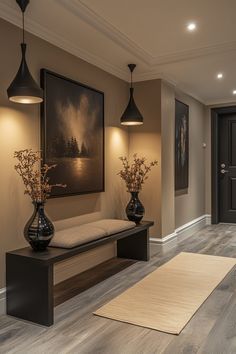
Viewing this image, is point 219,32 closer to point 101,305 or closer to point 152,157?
point 152,157

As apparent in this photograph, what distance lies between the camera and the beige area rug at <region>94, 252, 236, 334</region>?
2.62 m

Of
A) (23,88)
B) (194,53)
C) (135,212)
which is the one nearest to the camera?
(23,88)

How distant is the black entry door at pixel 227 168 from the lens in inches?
264

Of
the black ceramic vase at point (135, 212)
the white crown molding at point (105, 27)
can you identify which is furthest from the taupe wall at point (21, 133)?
the white crown molding at point (105, 27)

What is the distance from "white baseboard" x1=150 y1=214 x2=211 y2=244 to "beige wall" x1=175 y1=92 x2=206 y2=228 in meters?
0.07

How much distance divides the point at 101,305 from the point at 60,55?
242 centimetres

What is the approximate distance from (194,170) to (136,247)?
2.45m

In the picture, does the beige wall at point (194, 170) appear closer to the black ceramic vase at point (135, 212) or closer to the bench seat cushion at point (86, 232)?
the black ceramic vase at point (135, 212)

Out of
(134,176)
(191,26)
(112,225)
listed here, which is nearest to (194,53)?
(191,26)

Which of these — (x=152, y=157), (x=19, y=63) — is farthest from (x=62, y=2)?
(x=152, y=157)

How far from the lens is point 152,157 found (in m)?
4.62

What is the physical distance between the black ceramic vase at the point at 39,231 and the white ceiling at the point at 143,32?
159 cm

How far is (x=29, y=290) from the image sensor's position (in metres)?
2.61

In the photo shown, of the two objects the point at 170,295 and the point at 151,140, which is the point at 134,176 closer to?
the point at 151,140
